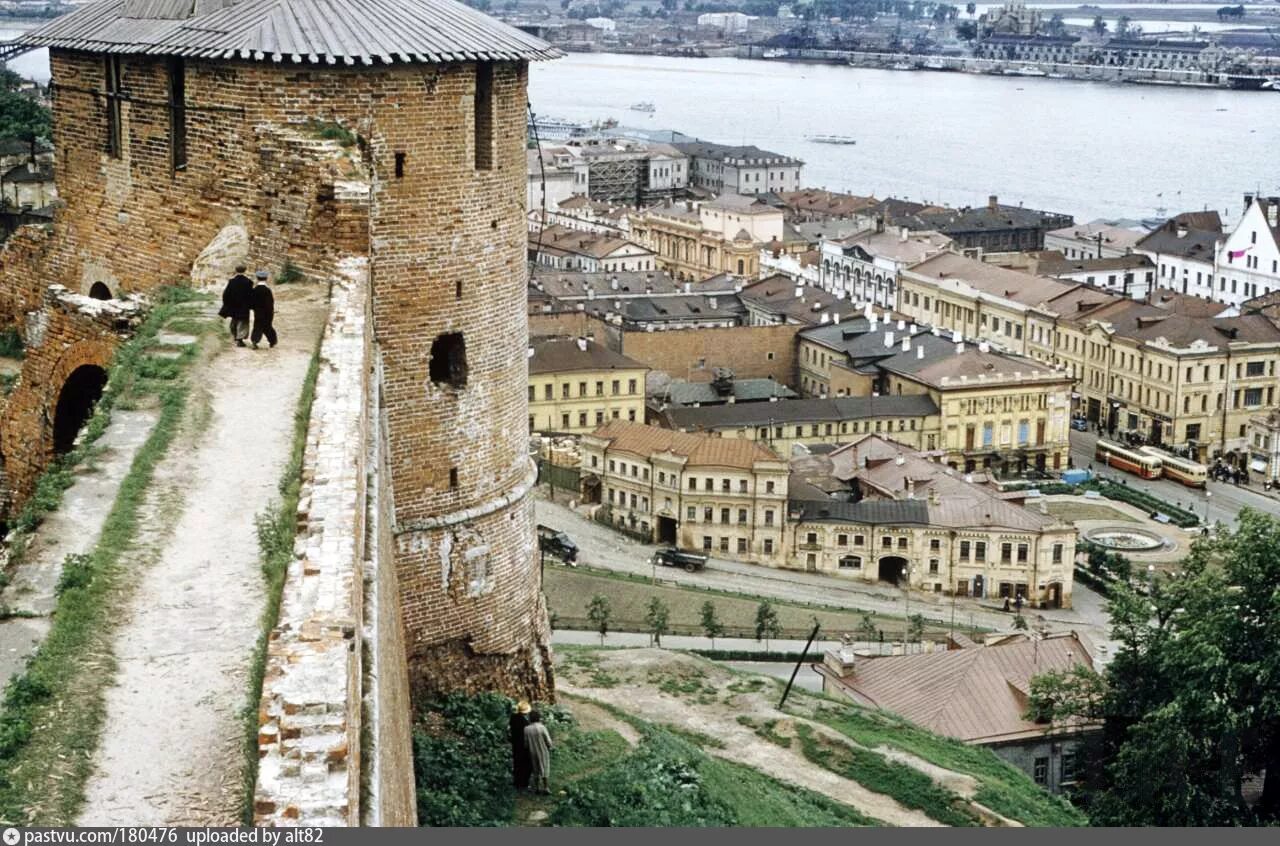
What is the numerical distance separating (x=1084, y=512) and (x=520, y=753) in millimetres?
51346

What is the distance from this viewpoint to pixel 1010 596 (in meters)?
56.7

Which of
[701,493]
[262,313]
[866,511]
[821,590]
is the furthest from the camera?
[701,493]

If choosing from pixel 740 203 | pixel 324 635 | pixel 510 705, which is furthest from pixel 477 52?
pixel 740 203

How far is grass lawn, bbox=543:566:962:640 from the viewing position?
163ft

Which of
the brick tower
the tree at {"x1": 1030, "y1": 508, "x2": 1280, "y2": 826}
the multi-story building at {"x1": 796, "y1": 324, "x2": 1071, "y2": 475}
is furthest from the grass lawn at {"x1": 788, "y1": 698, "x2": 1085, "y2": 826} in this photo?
the multi-story building at {"x1": 796, "y1": 324, "x2": 1071, "y2": 475}

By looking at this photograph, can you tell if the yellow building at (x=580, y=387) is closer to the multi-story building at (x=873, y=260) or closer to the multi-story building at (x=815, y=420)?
the multi-story building at (x=815, y=420)

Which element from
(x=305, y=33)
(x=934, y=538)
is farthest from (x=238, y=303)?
(x=934, y=538)

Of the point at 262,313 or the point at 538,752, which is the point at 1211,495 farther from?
the point at 262,313

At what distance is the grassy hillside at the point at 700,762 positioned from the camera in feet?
48.0

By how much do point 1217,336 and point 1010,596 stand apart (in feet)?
76.6

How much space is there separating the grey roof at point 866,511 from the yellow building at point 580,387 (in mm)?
12681

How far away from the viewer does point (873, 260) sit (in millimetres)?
94938

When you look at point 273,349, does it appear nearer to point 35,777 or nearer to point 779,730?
point 35,777

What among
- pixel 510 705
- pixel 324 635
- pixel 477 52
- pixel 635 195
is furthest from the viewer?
pixel 635 195
